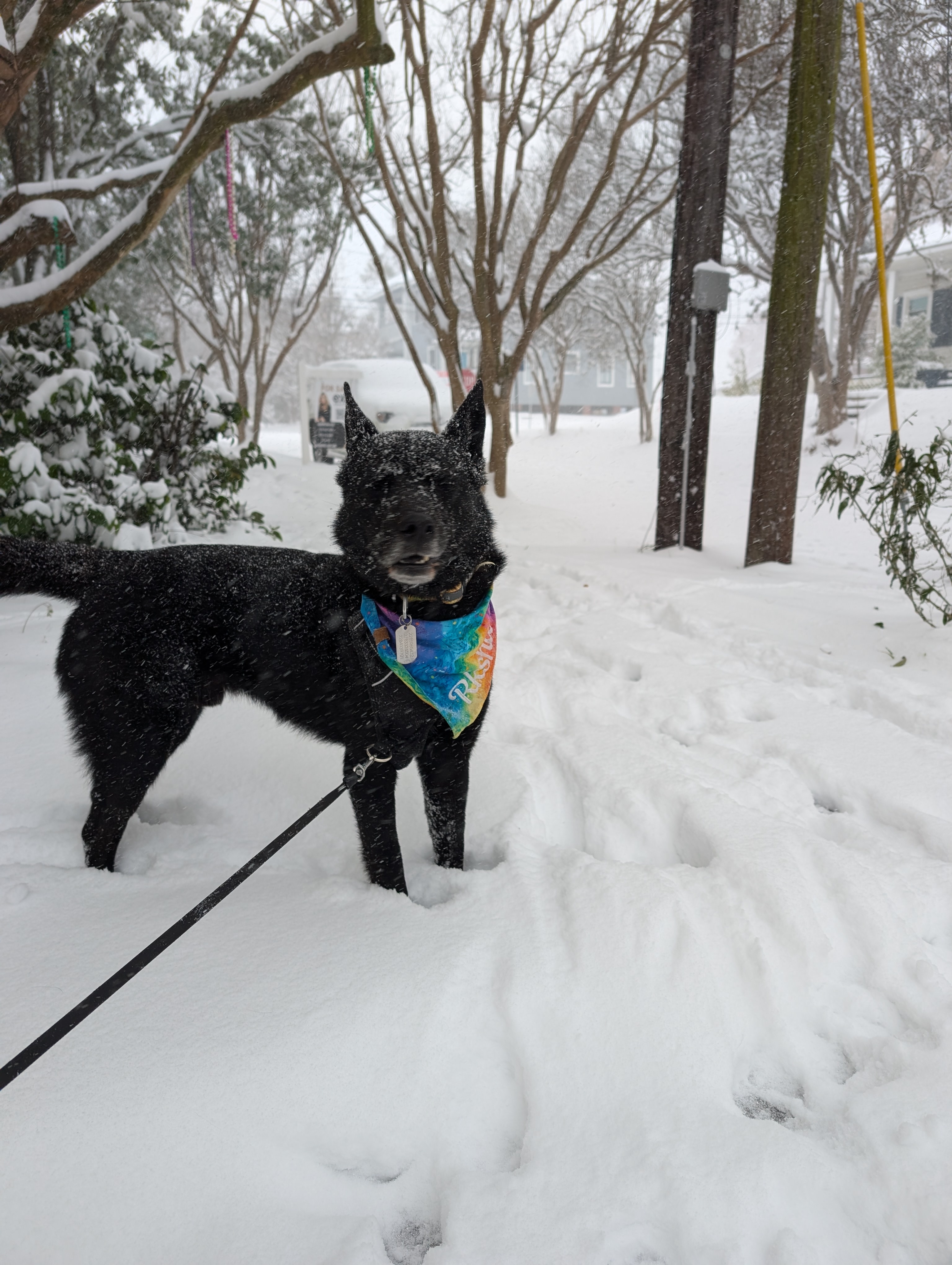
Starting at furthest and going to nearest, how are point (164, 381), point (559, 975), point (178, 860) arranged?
point (164, 381)
point (178, 860)
point (559, 975)

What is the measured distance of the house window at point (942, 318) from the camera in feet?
72.7

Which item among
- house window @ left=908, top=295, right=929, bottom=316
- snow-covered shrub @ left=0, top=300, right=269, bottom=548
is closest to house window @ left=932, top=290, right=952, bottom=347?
house window @ left=908, top=295, right=929, bottom=316

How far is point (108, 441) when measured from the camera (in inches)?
174

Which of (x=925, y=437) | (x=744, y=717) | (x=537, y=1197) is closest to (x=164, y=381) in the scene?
(x=744, y=717)

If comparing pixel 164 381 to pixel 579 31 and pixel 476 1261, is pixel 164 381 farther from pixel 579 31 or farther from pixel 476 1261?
pixel 579 31

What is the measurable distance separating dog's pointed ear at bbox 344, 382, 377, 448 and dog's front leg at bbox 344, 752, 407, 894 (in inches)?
30.7

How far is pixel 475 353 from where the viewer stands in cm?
2294

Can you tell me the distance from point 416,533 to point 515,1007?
1.01 m

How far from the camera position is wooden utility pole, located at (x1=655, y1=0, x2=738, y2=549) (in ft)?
16.9

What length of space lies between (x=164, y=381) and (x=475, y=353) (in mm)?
19545

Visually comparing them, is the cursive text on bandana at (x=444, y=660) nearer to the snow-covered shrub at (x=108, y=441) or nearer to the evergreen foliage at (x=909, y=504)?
the evergreen foliage at (x=909, y=504)

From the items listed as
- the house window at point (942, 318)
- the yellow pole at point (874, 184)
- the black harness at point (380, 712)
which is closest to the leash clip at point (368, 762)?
the black harness at point (380, 712)

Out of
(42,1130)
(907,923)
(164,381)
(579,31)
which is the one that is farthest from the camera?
(579,31)

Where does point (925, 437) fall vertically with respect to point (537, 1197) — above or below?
above
